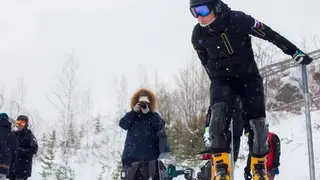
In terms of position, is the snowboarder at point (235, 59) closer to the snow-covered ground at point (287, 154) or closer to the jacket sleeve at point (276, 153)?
the jacket sleeve at point (276, 153)

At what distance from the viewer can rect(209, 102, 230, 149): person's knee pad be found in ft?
12.0

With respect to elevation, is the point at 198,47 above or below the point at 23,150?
above

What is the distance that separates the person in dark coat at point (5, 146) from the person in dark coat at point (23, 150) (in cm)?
Answer: 94

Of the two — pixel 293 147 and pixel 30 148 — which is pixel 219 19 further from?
pixel 293 147

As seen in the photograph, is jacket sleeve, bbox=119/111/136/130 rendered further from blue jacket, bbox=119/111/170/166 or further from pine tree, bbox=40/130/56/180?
pine tree, bbox=40/130/56/180

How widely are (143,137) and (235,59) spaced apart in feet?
7.78

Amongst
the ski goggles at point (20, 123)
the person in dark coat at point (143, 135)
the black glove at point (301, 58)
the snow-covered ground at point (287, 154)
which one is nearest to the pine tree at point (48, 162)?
the snow-covered ground at point (287, 154)

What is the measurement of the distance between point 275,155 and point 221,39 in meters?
3.30

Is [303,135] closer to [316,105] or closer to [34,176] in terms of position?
[316,105]

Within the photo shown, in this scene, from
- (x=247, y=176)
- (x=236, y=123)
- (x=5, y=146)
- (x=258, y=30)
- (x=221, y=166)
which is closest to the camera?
(x=221, y=166)

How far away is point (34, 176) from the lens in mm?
18906

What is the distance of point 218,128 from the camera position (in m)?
3.68

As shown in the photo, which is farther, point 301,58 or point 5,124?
point 5,124

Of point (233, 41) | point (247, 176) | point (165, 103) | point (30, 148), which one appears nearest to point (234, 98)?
point (233, 41)
